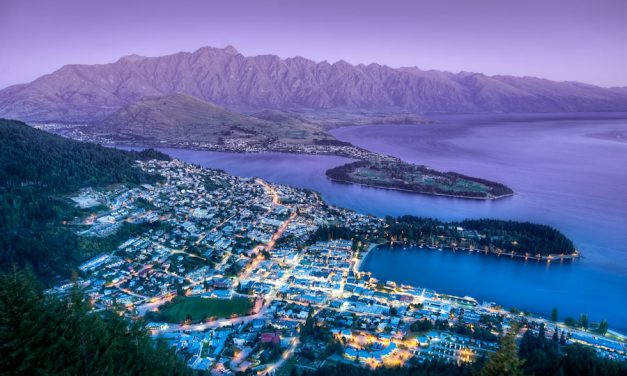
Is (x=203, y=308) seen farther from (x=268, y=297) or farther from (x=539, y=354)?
(x=539, y=354)

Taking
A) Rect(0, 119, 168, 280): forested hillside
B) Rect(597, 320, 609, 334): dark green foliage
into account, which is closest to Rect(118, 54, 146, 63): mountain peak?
Rect(0, 119, 168, 280): forested hillside

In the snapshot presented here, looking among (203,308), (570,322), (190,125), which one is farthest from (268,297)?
(190,125)

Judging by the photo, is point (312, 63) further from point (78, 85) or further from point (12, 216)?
point (12, 216)

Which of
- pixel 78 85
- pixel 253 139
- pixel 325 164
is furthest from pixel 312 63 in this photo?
pixel 325 164

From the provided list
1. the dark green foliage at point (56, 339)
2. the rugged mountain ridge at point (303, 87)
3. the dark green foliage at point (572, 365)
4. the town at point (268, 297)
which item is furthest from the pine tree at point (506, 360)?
the rugged mountain ridge at point (303, 87)

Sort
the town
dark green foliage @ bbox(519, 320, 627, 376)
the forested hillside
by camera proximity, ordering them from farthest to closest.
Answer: the forested hillside → the town → dark green foliage @ bbox(519, 320, 627, 376)

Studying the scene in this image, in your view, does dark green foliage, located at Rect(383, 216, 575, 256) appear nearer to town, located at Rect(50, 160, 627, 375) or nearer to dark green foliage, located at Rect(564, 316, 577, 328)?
town, located at Rect(50, 160, 627, 375)
